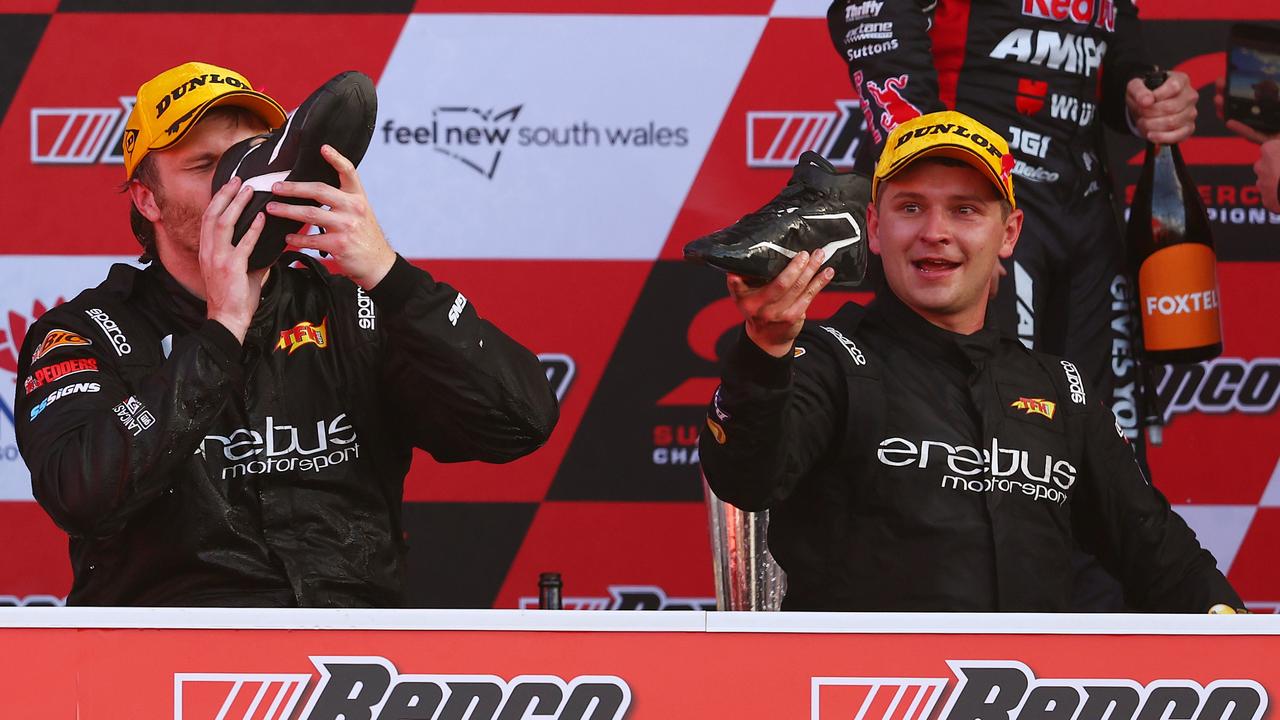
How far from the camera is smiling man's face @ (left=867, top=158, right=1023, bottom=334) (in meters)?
→ 2.17

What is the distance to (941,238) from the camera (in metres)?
2.17

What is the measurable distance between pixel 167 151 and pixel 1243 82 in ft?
6.30

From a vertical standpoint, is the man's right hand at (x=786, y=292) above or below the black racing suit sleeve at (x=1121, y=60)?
below

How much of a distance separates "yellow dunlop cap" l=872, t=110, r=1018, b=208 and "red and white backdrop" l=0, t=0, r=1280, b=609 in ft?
4.08

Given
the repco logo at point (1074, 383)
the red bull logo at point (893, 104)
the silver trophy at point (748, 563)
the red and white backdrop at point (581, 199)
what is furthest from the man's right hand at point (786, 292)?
A: the red and white backdrop at point (581, 199)

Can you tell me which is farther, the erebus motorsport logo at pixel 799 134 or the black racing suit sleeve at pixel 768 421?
the erebus motorsport logo at pixel 799 134

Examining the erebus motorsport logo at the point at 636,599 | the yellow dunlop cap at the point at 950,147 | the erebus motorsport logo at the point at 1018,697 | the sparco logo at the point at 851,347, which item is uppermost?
the yellow dunlop cap at the point at 950,147

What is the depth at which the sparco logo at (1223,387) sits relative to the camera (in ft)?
11.3

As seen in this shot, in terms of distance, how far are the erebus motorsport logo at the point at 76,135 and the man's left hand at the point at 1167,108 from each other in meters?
2.04

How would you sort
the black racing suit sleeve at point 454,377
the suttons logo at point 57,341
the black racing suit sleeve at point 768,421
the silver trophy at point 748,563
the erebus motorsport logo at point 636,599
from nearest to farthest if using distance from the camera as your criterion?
the black racing suit sleeve at point 768,421 < the black racing suit sleeve at point 454,377 < the suttons logo at point 57,341 < the silver trophy at point 748,563 < the erebus motorsport logo at point 636,599

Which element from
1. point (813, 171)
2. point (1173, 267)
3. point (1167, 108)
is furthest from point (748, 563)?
point (1167, 108)

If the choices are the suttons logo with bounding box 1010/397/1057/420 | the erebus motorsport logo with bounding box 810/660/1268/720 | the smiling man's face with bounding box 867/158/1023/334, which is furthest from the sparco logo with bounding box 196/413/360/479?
the erebus motorsport logo with bounding box 810/660/1268/720

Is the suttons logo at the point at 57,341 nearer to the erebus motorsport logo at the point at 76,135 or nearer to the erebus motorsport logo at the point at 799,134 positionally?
the erebus motorsport logo at the point at 76,135

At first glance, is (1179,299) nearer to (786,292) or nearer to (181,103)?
(786,292)
